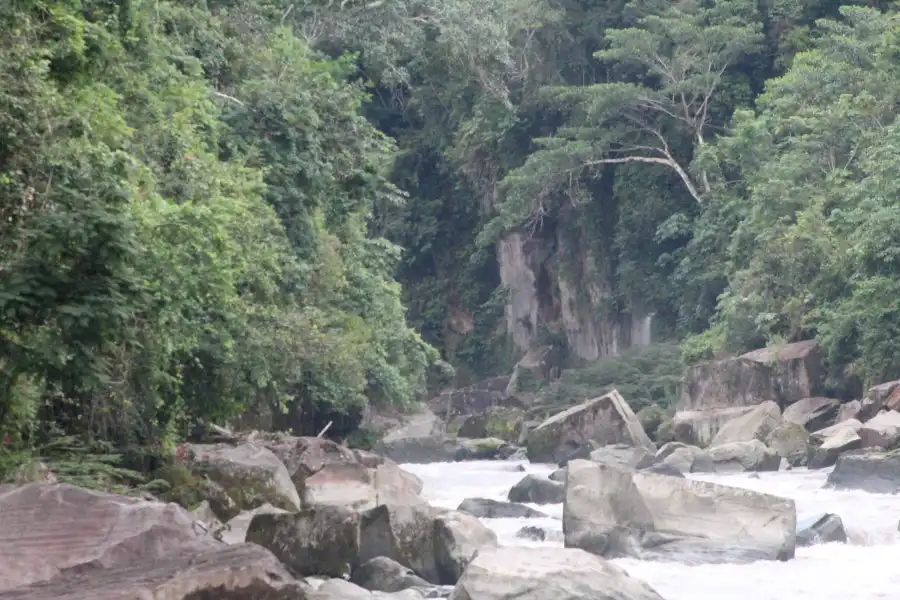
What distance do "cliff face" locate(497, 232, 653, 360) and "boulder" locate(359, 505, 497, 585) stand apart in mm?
25059

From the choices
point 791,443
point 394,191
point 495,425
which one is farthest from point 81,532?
point 495,425

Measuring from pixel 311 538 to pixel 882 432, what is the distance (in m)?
10.6

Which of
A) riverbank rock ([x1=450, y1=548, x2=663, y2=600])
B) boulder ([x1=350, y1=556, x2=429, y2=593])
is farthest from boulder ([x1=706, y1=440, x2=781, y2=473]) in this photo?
riverbank rock ([x1=450, y1=548, x2=663, y2=600])

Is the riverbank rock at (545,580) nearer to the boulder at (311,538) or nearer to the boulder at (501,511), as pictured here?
the boulder at (311,538)

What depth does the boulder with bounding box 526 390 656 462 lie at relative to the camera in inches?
929

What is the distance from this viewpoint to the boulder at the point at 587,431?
77.4 ft

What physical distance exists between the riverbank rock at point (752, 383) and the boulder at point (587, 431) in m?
1.24

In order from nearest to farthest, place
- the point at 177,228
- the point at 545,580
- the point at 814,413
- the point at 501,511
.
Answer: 1. the point at 545,580
2. the point at 177,228
3. the point at 501,511
4. the point at 814,413

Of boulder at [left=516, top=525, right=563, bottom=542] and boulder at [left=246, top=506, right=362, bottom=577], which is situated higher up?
boulder at [left=246, top=506, right=362, bottom=577]

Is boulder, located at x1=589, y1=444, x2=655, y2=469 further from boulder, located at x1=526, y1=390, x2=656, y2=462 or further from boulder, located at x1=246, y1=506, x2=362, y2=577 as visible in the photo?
boulder, located at x1=246, y1=506, x2=362, y2=577

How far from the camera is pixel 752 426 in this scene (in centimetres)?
2164

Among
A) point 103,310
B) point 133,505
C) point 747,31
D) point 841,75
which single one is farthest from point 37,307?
point 747,31

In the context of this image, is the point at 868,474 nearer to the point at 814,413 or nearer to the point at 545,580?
the point at 814,413

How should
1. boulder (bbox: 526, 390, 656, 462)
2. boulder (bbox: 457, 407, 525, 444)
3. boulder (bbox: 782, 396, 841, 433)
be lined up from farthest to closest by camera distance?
boulder (bbox: 457, 407, 525, 444) < boulder (bbox: 526, 390, 656, 462) < boulder (bbox: 782, 396, 841, 433)
